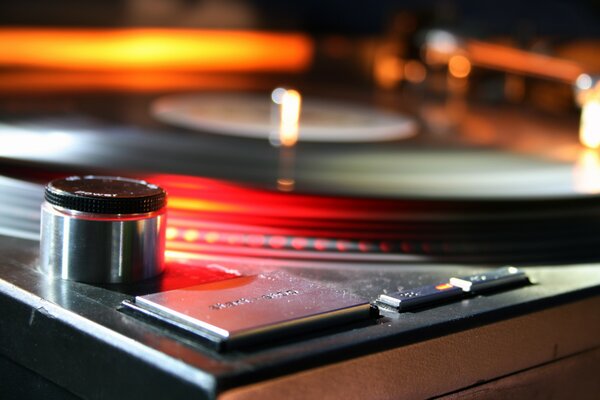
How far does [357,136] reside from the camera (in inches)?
60.6

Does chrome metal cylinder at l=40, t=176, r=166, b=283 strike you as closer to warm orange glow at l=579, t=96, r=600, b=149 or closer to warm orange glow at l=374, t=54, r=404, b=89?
warm orange glow at l=579, t=96, r=600, b=149

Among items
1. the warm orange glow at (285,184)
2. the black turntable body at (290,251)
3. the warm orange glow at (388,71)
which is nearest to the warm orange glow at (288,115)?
the black turntable body at (290,251)

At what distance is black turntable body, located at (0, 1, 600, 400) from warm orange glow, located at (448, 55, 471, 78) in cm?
51

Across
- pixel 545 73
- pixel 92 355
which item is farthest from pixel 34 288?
pixel 545 73

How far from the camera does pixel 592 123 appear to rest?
170 cm

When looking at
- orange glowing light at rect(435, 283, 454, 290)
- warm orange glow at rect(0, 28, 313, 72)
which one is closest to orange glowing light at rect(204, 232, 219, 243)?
orange glowing light at rect(435, 283, 454, 290)

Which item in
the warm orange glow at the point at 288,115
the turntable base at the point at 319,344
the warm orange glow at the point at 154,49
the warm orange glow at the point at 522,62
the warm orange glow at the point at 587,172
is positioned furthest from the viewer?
the warm orange glow at the point at 154,49

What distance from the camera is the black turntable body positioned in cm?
77

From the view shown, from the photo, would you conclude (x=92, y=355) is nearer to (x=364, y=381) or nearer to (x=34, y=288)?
(x=34, y=288)

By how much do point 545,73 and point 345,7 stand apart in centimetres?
111

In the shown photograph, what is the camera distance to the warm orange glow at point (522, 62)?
1.85m

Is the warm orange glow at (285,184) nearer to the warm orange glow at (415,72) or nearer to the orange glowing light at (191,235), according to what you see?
the orange glowing light at (191,235)

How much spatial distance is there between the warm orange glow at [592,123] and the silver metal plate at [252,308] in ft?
3.15

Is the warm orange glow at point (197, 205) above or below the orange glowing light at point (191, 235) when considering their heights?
above
